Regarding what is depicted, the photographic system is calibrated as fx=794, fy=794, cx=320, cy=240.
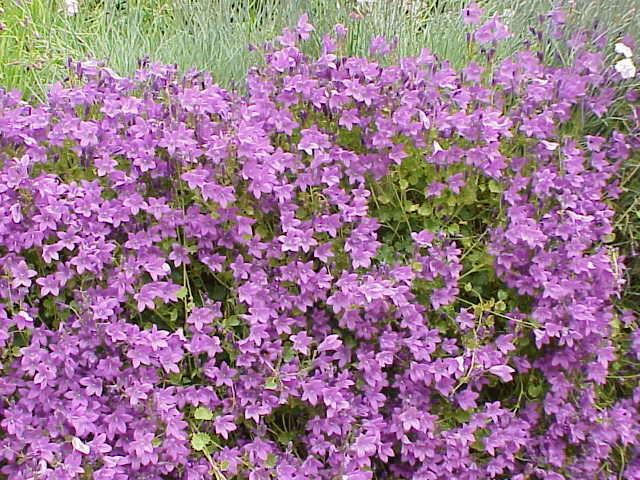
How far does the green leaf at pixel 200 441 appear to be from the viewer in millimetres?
2014

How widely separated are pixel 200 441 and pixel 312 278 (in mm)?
506

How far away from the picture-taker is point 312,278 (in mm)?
2102

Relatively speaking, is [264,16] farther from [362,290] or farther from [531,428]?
[531,428]

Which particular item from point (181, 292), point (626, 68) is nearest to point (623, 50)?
point (626, 68)

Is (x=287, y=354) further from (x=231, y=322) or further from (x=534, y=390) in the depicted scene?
(x=534, y=390)

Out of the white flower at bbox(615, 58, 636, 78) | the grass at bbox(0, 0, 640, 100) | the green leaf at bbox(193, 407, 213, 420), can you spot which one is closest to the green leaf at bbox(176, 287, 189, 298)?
the green leaf at bbox(193, 407, 213, 420)

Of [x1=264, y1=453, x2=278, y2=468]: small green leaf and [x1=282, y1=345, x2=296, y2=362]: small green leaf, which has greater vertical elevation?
[x1=282, y1=345, x2=296, y2=362]: small green leaf

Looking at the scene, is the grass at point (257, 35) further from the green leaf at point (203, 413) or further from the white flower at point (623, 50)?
the green leaf at point (203, 413)

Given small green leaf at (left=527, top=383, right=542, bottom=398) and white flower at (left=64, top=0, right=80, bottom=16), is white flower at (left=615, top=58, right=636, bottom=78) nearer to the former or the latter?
small green leaf at (left=527, top=383, right=542, bottom=398)

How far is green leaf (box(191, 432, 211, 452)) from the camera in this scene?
2.01m

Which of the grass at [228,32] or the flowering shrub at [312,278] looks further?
the grass at [228,32]

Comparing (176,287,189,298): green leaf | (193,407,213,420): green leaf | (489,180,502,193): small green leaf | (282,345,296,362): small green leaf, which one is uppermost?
(489,180,502,193): small green leaf

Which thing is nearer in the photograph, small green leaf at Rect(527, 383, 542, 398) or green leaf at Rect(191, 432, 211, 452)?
green leaf at Rect(191, 432, 211, 452)

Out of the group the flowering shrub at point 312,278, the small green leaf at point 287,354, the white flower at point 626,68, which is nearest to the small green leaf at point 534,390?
the flowering shrub at point 312,278
